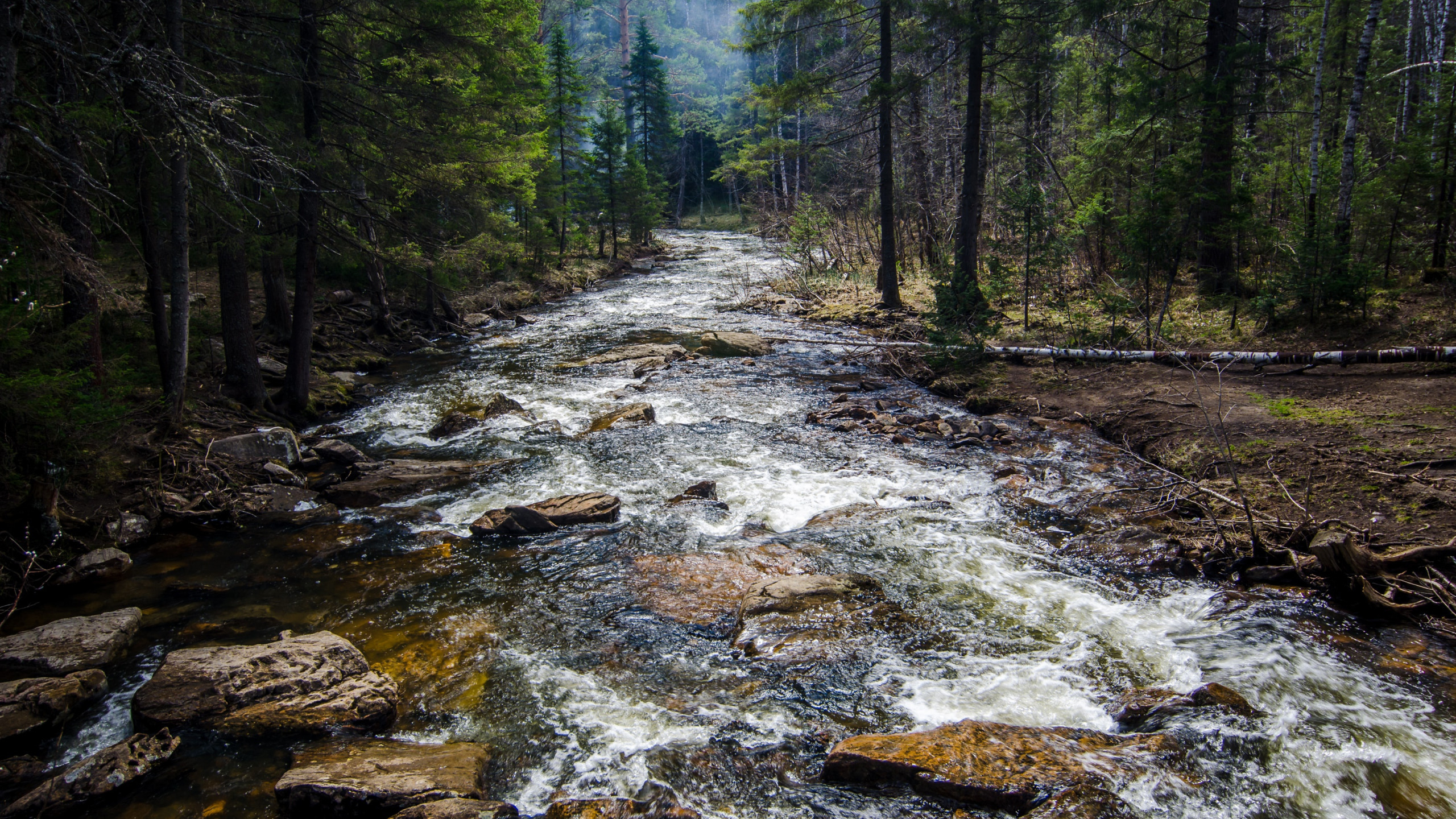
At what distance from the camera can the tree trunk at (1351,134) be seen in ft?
33.3

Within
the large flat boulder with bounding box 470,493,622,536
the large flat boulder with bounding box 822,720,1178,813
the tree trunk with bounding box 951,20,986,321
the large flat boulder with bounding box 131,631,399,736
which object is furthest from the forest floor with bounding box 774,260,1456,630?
the large flat boulder with bounding box 131,631,399,736

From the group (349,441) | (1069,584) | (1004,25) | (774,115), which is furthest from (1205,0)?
(349,441)

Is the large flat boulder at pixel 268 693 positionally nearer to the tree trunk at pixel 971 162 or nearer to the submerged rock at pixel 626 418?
the submerged rock at pixel 626 418

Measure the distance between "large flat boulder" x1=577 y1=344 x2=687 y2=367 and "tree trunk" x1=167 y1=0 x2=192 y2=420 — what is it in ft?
26.7

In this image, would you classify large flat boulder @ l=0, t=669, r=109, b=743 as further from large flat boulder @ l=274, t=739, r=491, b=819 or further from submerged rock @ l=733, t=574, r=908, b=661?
submerged rock @ l=733, t=574, r=908, b=661

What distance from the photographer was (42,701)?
14.5 feet

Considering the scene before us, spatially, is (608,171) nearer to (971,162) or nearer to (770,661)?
(971,162)

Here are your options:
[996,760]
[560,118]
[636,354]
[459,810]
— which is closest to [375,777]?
[459,810]

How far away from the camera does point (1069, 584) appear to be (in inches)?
235

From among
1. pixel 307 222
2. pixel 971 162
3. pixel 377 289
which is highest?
pixel 971 162

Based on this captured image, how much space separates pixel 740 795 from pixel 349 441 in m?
9.43

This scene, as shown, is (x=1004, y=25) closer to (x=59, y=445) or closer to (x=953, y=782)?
(x=953, y=782)

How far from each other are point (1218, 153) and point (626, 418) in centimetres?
1181

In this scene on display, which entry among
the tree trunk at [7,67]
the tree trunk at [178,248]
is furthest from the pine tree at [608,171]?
the tree trunk at [7,67]
